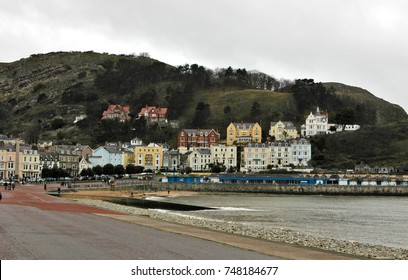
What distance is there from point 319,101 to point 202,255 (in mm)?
154083

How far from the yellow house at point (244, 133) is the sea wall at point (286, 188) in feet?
140

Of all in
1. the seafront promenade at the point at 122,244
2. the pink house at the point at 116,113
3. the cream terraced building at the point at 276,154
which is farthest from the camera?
the pink house at the point at 116,113

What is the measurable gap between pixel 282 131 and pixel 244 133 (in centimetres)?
971

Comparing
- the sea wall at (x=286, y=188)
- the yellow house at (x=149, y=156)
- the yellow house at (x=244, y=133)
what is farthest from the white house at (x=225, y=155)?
the sea wall at (x=286, y=188)

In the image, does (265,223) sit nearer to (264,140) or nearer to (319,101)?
(264,140)

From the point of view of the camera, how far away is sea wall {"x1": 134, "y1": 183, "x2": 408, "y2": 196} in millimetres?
91125

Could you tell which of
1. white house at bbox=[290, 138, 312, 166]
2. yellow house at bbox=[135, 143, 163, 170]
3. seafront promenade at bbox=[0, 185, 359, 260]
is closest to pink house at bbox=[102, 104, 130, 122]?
yellow house at bbox=[135, 143, 163, 170]

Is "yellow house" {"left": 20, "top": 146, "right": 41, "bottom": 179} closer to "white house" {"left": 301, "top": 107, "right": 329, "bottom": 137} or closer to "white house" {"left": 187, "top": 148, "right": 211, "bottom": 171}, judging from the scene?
"white house" {"left": 187, "top": 148, "right": 211, "bottom": 171}

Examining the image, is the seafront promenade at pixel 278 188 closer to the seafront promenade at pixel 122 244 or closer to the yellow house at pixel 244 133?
the yellow house at pixel 244 133

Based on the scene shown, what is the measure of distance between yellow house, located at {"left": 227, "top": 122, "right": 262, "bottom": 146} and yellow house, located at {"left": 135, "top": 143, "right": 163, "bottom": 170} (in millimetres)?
19198

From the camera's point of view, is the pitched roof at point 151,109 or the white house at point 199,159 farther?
the pitched roof at point 151,109

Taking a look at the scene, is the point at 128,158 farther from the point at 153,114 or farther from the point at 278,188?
the point at 278,188

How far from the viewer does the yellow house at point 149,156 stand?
129625mm
